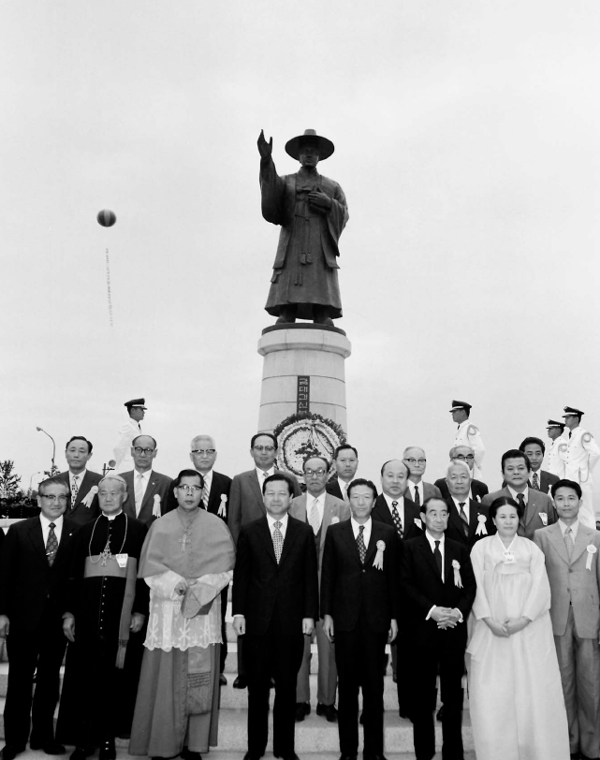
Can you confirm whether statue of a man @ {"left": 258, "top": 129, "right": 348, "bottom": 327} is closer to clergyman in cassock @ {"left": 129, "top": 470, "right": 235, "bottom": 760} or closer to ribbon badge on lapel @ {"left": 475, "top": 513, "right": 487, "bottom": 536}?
ribbon badge on lapel @ {"left": 475, "top": 513, "right": 487, "bottom": 536}

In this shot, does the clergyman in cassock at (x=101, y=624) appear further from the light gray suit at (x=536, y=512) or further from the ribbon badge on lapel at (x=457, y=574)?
the light gray suit at (x=536, y=512)

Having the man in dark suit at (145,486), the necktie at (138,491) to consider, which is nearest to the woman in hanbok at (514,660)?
the man in dark suit at (145,486)

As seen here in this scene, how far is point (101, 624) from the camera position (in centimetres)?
484

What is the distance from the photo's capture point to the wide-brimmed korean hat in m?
11.9

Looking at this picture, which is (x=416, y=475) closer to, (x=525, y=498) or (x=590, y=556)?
(x=525, y=498)

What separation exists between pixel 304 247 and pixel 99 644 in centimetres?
Result: 849

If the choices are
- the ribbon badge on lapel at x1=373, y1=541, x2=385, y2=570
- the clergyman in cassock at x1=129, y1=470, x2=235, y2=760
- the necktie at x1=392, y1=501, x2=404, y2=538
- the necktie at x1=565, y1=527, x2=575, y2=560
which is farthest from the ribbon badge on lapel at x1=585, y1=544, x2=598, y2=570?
the clergyman in cassock at x1=129, y1=470, x2=235, y2=760

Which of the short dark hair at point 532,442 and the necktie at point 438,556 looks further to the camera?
the short dark hair at point 532,442

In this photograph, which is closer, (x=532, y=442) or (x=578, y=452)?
(x=532, y=442)

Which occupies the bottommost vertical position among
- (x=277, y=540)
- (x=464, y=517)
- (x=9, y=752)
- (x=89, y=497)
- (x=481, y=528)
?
(x=9, y=752)

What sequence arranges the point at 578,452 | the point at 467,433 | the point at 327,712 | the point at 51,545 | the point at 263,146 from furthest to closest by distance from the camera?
the point at 263,146
the point at 578,452
the point at 467,433
the point at 327,712
the point at 51,545

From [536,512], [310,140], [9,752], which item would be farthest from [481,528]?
[310,140]

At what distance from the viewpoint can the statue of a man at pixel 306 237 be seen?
39.3 feet

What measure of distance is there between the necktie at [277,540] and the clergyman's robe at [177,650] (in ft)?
1.24
